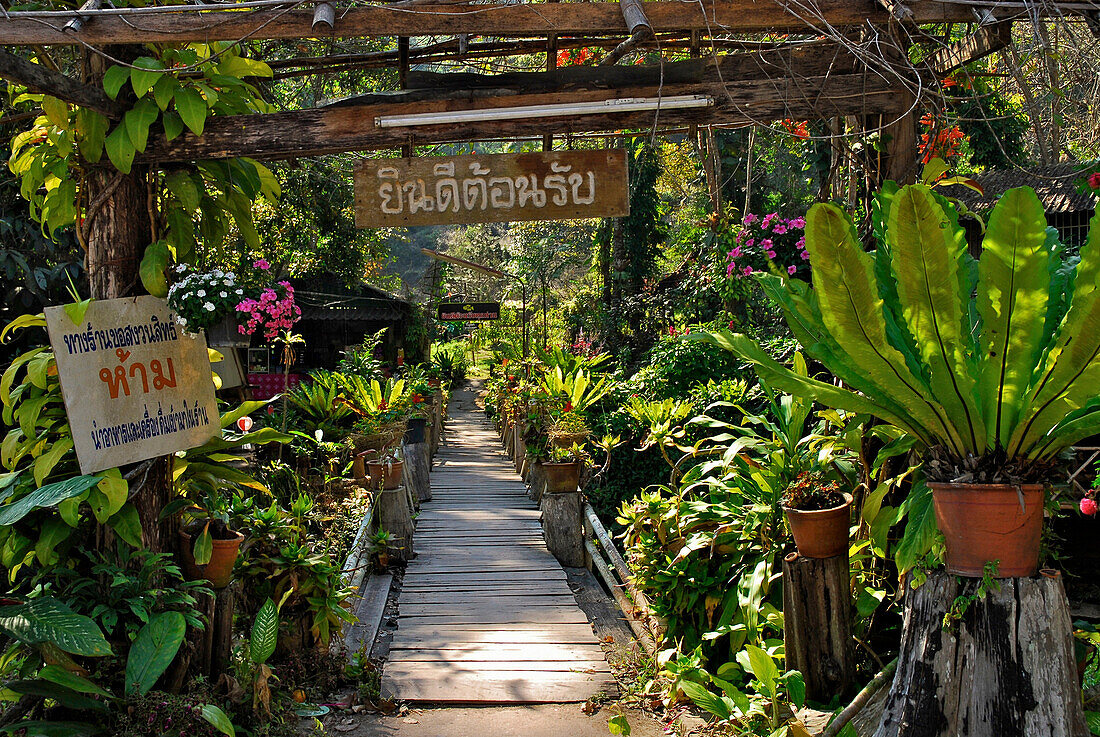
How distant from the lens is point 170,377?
11.3 feet

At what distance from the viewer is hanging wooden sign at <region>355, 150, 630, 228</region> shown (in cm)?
351

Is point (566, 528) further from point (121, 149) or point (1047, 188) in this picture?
point (1047, 188)

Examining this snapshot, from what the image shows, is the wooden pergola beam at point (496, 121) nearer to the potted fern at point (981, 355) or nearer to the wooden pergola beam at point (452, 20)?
the wooden pergola beam at point (452, 20)

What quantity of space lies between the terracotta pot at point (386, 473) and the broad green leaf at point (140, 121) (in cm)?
365

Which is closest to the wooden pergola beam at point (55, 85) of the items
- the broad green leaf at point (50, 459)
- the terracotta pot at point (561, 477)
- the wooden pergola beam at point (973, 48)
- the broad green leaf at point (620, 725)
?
the broad green leaf at point (50, 459)

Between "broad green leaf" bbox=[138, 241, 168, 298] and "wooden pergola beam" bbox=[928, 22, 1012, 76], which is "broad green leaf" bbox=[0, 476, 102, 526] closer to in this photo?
"broad green leaf" bbox=[138, 241, 168, 298]

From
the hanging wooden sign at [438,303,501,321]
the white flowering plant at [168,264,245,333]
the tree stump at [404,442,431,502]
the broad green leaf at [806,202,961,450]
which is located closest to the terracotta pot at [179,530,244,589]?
the white flowering plant at [168,264,245,333]

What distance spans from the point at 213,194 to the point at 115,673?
208 cm

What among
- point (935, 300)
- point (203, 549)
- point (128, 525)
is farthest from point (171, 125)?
point (935, 300)

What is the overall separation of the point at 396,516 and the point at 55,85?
4133mm

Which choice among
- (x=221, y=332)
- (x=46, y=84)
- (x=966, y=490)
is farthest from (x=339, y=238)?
(x=966, y=490)

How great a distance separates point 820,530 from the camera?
302 centimetres

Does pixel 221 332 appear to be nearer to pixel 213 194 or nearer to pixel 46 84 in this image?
pixel 213 194

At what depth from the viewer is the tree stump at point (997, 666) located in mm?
2133
